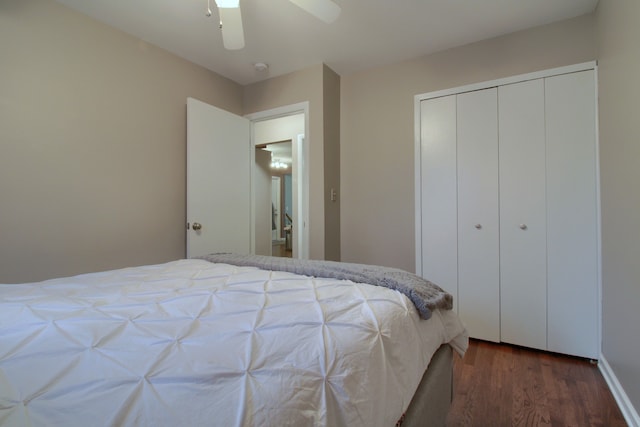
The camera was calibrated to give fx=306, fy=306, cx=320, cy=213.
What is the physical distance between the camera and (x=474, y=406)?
161cm

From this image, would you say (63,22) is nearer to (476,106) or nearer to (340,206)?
(340,206)

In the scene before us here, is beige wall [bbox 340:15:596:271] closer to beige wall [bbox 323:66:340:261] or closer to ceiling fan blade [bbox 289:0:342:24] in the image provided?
beige wall [bbox 323:66:340:261]

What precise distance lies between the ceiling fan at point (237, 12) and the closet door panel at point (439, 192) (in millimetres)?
1301

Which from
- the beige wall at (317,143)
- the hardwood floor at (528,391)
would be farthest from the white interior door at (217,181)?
the hardwood floor at (528,391)

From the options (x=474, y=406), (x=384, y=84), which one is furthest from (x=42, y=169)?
(x=474, y=406)

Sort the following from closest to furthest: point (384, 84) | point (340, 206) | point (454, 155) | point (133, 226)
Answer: point (133, 226) < point (454, 155) < point (384, 84) < point (340, 206)

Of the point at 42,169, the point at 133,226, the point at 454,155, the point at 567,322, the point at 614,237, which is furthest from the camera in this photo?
the point at 454,155

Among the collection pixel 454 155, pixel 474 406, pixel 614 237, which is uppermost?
pixel 454 155

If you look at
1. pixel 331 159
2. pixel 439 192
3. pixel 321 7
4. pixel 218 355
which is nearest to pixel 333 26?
pixel 321 7

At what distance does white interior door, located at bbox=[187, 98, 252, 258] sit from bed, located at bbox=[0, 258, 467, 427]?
144 centimetres

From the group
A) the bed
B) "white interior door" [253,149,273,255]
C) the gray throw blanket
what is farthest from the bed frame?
"white interior door" [253,149,273,255]

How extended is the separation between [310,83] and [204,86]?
993mm

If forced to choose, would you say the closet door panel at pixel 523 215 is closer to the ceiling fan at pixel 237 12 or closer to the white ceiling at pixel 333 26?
the white ceiling at pixel 333 26

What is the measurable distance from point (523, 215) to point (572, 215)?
282 millimetres
